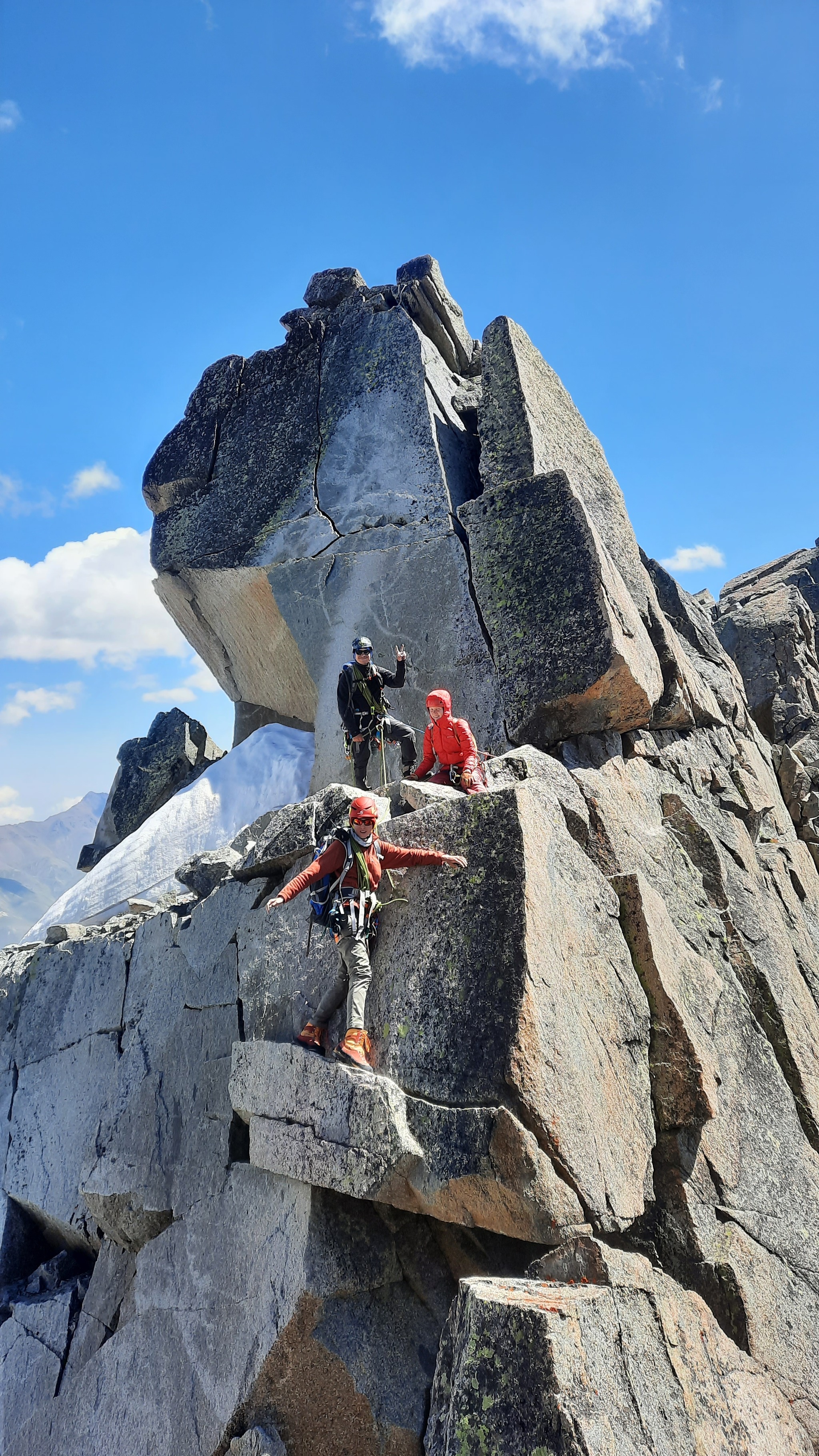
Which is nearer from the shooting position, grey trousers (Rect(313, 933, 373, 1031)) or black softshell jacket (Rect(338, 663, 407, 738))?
grey trousers (Rect(313, 933, 373, 1031))

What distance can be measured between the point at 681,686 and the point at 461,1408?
7818mm

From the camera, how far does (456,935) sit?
20.1 feet

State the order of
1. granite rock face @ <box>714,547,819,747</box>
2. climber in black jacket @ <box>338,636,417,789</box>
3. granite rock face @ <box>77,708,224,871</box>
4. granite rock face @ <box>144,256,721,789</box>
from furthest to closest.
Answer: granite rock face @ <box>714,547,819,747</box> < granite rock face @ <box>77,708,224,871</box> < granite rock face @ <box>144,256,721,789</box> < climber in black jacket @ <box>338,636,417,789</box>

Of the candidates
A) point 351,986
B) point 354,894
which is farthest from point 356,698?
point 351,986

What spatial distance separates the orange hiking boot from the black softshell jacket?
3.59 metres

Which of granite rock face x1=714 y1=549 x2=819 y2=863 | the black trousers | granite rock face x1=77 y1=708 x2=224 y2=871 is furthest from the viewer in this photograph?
granite rock face x1=77 y1=708 x2=224 y2=871

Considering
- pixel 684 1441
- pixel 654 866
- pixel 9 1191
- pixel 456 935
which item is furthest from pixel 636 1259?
pixel 9 1191

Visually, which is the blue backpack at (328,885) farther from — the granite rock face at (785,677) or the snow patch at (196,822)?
the granite rock face at (785,677)

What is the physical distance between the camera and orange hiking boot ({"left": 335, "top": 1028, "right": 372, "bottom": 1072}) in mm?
6109

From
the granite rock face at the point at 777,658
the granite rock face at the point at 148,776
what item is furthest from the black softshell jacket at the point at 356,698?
the granite rock face at the point at 777,658

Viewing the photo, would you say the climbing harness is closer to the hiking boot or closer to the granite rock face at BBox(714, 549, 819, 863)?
the hiking boot

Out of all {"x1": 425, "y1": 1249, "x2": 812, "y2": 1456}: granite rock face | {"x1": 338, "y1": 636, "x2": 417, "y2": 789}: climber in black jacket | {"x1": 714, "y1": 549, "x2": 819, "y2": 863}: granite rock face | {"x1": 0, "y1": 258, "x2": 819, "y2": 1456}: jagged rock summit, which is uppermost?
{"x1": 714, "y1": 549, "x2": 819, "y2": 863}: granite rock face

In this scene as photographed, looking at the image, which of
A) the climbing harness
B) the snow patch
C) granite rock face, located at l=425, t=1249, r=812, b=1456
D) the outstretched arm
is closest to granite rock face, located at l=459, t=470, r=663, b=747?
the outstretched arm

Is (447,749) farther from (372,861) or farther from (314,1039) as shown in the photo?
(314,1039)
